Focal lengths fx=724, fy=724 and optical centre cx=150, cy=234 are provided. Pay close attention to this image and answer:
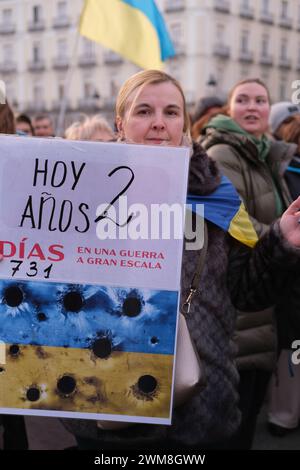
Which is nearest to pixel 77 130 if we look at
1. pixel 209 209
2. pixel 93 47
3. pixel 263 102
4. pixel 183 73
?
pixel 263 102

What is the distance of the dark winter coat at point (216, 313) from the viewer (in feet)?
6.19

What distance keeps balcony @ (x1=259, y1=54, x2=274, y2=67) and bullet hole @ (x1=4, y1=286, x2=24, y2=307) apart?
5156 cm

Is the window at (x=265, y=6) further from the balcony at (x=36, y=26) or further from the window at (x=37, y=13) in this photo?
the window at (x=37, y=13)

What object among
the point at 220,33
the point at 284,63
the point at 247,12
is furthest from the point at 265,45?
the point at 220,33

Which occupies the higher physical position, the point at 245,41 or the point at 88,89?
the point at 245,41

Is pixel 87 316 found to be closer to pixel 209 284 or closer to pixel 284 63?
pixel 209 284

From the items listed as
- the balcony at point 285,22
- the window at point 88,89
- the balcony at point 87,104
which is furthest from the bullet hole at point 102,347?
the balcony at point 285,22

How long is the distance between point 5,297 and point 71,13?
52962 mm

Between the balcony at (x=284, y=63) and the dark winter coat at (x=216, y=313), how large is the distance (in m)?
52.1

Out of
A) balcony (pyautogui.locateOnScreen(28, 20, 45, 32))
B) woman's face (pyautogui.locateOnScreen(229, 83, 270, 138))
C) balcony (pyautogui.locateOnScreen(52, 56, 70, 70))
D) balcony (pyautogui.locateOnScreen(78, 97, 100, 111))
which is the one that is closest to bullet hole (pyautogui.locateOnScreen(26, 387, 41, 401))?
woman's face (pyautogui.locateOnScreen(229, 83, 270, 138))

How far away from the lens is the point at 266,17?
51.4 m

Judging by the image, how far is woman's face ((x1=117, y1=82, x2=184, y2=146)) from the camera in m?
1.92

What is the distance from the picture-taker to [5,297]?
64.3 inches

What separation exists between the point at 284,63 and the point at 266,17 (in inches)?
137
